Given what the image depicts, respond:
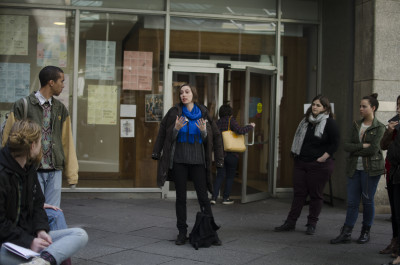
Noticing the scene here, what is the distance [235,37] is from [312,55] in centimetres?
165

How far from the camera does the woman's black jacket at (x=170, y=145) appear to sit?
6164mm

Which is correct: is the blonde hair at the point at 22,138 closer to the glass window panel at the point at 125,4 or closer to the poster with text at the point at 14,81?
the poster with text at the point at 14,81

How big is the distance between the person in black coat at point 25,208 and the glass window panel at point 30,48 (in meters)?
5.96

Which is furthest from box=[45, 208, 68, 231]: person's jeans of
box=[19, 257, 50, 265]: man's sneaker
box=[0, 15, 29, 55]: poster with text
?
box=[0, 15, 29, 55]: poster with text

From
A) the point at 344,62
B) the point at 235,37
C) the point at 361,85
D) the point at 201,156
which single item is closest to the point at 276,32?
the point at 235,37

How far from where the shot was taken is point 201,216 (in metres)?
6.05

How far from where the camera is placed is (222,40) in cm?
1025

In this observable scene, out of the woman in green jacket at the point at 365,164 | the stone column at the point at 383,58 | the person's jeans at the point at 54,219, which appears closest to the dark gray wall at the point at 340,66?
the stone column at the point at 383,58

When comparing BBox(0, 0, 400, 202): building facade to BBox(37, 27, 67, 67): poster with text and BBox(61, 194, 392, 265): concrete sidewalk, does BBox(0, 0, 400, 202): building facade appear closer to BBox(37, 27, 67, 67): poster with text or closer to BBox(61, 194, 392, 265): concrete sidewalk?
BBox(37, 27, 67, 67): poster with text

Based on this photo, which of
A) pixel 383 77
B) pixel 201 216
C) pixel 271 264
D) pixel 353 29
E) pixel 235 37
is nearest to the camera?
pixel 271 264

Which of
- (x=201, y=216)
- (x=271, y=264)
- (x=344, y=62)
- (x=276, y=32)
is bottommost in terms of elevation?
(x=271, y=264)

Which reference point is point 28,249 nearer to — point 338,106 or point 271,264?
point 271,264

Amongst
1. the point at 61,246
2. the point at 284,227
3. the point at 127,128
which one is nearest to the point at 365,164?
the point at 284,227

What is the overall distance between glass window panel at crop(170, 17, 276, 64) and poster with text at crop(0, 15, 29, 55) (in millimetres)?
2648
